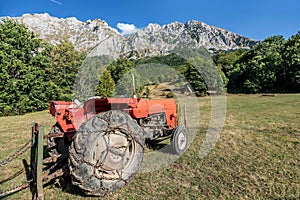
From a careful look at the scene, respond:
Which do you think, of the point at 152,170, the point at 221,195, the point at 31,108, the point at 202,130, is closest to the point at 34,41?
the point at 31,108

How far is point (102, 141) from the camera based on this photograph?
129 inches

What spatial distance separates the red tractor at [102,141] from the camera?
289 centimetres

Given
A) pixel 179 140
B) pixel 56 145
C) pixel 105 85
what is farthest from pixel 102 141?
pixel 105 85

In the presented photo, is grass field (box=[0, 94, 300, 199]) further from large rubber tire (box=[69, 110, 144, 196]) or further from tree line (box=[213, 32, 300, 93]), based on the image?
tree line (box=[213, 32, 300, 93])

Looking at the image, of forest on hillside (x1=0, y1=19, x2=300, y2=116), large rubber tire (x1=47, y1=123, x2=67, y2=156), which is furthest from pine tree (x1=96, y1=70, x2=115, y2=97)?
large rubber tire (x1=47, y1=123, x2=67, y2=156)

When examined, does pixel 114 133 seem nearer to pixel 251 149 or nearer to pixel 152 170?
pixel 152 170

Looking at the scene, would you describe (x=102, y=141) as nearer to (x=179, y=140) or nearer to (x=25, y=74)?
(x=179, y=140)

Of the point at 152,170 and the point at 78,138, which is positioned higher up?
the point at 78,138

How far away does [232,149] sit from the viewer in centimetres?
553

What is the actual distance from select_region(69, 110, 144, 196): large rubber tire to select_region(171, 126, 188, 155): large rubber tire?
1.62 metres

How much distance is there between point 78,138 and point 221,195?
2.28 m

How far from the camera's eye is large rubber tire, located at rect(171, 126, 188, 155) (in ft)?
16.7

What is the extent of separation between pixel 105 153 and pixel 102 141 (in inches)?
7.7

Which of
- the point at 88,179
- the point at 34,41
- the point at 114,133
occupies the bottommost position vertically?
the point at 88,179
